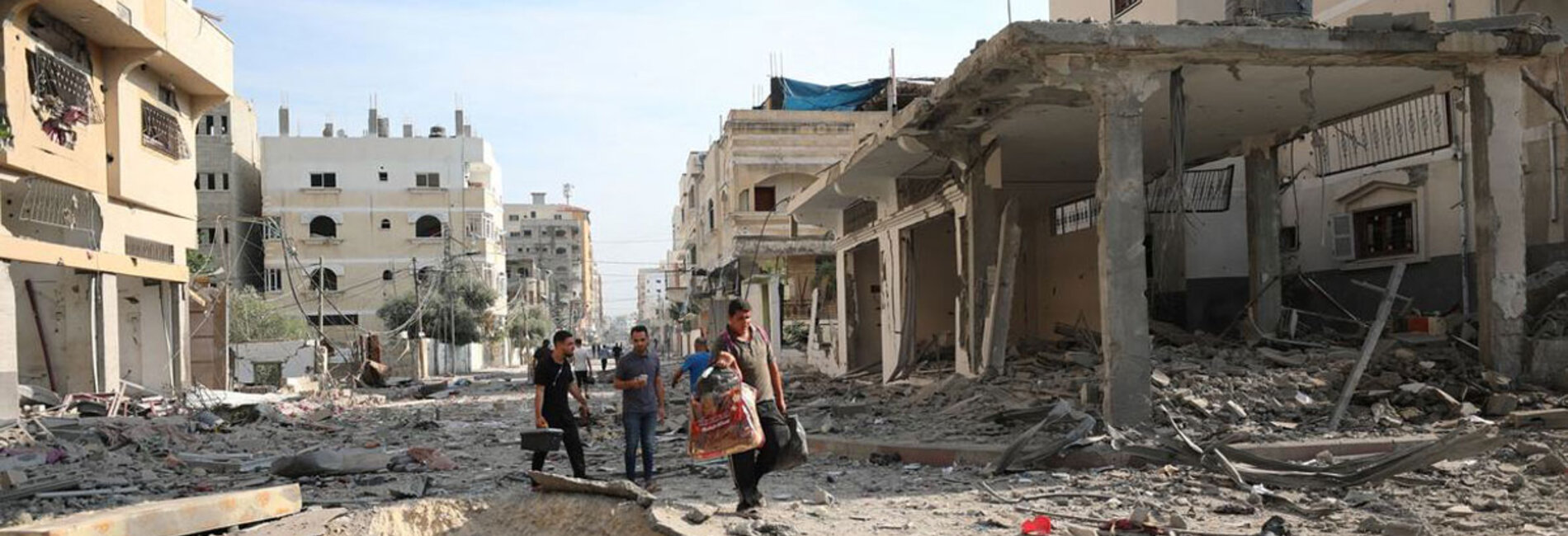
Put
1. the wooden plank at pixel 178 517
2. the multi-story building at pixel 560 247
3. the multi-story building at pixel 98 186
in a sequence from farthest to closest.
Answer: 1. the multi-story building at pixel 560 247
2. the multi-story building at pixel 98 186
3. the wooden plank at pixel 178 517

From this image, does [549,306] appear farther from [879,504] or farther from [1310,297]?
[879,504]

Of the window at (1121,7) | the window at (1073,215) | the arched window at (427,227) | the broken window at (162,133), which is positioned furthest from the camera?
the arched window at (427,227)

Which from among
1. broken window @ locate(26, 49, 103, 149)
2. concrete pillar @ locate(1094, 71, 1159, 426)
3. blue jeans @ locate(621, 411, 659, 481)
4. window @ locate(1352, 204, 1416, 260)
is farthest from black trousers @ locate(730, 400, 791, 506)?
broken window @ locate(26, 49, 103, 149)

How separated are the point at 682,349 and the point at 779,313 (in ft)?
135

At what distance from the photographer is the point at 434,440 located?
1555 centimetres

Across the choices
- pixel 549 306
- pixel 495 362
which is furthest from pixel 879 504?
pixel 549 306

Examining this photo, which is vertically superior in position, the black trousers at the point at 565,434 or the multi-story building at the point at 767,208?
the multi-story building at the point at 767,208

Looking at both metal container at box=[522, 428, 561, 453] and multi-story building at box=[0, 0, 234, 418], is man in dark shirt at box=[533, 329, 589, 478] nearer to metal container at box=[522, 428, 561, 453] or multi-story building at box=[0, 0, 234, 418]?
metal container at box=[522, 428, 561, 453]

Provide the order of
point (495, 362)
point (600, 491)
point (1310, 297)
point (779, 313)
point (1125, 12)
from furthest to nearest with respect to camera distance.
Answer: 1. point (495, 362)
2. point (779, 313)
3. point (1125, 12)
4. point (1310, 297)
5. point (600, 491)

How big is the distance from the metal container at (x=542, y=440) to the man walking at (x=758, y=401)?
6.86 feet

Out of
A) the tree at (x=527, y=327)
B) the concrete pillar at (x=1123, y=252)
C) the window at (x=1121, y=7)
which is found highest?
the window at (x=1121, y=7)

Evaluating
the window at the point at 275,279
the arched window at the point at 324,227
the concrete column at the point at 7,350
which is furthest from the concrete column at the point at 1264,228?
the arched window at the point at 324,227

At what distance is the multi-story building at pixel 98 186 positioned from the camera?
650 inches

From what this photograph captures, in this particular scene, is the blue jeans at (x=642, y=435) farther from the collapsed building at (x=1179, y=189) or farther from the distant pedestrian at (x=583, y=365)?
the distant pedestrian at (x=583, y=365)
